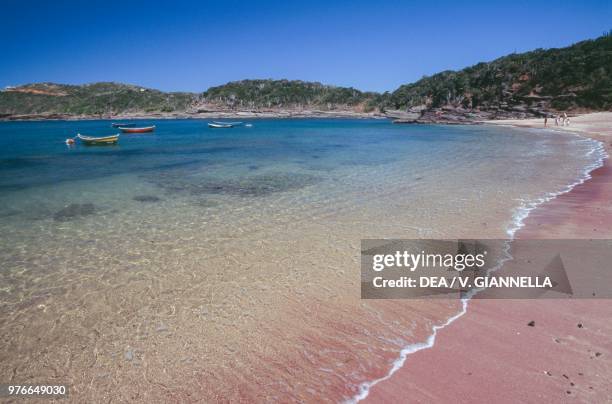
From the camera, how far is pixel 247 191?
14.4 m

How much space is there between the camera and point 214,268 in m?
7.23

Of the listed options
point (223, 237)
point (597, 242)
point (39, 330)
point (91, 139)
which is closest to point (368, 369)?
point (39, 330)

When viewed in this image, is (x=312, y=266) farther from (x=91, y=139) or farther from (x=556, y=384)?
(x=91, y=139)

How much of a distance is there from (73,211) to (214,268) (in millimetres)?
7727

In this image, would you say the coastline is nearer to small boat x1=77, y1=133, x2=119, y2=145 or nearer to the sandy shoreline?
small boat x1=77, y1=133, x2=119, y2=145

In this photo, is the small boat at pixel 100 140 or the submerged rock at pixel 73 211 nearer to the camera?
the submerged rock at pixel 73 211

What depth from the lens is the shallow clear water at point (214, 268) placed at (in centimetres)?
456

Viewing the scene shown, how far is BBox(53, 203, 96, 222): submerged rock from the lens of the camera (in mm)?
10906

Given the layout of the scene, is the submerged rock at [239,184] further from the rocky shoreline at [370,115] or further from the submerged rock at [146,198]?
the rocky shoreline at [370,115]

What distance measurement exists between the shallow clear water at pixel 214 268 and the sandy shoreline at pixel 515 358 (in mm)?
455

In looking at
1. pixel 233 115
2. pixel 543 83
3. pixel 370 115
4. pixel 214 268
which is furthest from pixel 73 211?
pixel 233 115

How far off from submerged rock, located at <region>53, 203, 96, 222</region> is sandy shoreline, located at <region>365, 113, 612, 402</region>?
11.3 metres

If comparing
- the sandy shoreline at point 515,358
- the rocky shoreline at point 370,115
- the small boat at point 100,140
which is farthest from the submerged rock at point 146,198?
the rocky shoreline at point 370,115

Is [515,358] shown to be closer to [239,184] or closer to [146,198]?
[146,198]
